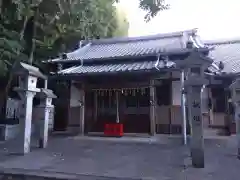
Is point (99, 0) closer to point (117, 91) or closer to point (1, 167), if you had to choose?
point (117, 91)

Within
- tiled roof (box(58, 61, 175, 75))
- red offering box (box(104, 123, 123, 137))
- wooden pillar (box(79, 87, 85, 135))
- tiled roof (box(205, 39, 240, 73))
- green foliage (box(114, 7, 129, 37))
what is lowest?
red offering box (box(104, 123, 123, 137))

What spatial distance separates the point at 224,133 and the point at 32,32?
12414mm

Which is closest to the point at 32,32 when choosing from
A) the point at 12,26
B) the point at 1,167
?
the point at 12,26

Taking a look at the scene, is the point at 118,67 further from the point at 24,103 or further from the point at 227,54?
the point at 227,54

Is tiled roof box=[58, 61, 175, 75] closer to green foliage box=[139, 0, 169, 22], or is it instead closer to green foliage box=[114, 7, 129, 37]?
green foliage box=[139, 0, 169, 22]

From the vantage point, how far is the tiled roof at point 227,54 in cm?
1237

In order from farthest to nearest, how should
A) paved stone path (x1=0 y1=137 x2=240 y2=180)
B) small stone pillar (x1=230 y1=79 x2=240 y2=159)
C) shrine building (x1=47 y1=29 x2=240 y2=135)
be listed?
shrine building (x1=47 y1=29 x2=240 y2=135), small stone pillar (x1=230 y1=79 x2=240 y2=159), paved stone path (x1=0 y1=137 x2=240 y2=180)

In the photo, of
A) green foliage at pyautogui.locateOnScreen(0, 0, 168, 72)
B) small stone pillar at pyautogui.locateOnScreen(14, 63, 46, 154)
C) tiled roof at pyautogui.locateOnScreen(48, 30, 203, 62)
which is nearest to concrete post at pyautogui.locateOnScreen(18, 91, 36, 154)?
small stone pillar at pyautogui.locateOnScreen(14, 63, 46, 154)

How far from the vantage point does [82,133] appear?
13.4m

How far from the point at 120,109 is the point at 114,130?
54.3 inches

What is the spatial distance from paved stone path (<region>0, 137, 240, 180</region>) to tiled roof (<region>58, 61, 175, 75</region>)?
4.12 meters

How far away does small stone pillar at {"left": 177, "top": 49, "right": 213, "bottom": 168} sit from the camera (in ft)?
20.4

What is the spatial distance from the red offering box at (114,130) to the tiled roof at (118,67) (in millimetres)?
3074

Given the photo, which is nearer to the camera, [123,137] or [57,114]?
[123,137]
